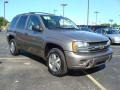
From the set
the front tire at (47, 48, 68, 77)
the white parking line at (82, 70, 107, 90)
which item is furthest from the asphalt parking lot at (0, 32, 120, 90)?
the front tire at (47, 48, 68, 77)

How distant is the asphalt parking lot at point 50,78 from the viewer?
21.9ft

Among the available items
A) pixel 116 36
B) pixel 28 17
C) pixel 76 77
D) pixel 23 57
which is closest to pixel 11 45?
pixel 23 57

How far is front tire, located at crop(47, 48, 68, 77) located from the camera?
7.45 m

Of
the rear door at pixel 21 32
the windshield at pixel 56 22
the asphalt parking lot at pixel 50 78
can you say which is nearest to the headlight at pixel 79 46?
the asphalt parking lot at pixel 50 78

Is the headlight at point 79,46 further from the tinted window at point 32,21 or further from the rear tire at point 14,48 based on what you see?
the rear tire at point 14,48

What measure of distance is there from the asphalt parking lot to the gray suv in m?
0.39

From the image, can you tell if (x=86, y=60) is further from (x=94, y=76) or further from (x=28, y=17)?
(x=28, y=17)

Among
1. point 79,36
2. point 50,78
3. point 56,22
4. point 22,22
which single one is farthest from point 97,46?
point 22,22

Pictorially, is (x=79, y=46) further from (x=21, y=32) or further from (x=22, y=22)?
(x=22, y=22)

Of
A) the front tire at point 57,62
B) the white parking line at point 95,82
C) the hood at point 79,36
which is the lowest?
the white parking line at point 95,82

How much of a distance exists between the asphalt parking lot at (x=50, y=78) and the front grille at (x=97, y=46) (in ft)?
2.68

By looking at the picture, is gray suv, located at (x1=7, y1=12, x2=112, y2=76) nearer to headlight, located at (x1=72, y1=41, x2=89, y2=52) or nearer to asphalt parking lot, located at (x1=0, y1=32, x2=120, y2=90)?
headlight, located at (x1=72, y1=41, x2=89, y2=52)

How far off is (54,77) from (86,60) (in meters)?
1.12

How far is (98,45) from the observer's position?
756 cm
